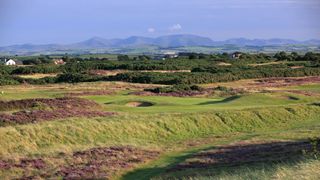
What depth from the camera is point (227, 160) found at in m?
25.4

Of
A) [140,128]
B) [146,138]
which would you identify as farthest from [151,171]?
[140,128]

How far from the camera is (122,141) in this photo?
32.2 m

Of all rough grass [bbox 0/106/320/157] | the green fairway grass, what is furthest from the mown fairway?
the green fairway grass

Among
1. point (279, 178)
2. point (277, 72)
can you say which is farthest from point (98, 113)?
point (277, 72)

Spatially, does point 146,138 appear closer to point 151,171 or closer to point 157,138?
point 157,138

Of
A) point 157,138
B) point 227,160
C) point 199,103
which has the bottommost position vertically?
point 157,138

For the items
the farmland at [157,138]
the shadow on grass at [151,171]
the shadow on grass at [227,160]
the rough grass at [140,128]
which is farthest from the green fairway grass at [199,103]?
the shadow on grass at [151,171]

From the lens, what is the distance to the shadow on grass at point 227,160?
23172 millimetres

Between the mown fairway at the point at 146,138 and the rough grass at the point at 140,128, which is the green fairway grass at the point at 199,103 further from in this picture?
the rough grass at the point at 140,128

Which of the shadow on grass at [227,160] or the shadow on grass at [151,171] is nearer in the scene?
the shadow on grass at [227,160]

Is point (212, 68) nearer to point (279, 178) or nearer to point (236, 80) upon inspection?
point (236, 80)

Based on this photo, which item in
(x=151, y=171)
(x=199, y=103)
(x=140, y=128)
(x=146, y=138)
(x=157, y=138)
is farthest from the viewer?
A: (x=199, y=103)

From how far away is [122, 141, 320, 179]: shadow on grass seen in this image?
2317cm

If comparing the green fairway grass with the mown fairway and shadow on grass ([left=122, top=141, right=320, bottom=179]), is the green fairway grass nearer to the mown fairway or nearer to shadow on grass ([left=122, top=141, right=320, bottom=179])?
the mown fairway
